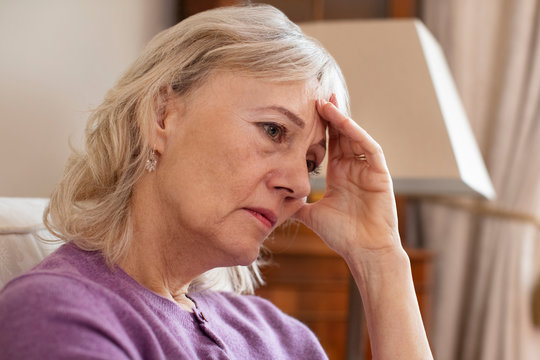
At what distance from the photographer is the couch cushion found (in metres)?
1.09

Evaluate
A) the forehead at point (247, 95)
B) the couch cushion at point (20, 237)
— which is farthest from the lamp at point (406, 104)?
the couch cushion at point (20, 237)

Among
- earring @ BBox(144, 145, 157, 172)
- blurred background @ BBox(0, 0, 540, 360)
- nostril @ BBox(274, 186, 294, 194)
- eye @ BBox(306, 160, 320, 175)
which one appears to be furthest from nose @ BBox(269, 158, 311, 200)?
blurred background @ BBox(0, 0, 540, 360)

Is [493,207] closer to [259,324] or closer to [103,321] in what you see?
[259,324]

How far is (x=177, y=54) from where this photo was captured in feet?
3.92

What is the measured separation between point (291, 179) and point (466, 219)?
2.12 meters

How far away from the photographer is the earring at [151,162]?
46.2 inches

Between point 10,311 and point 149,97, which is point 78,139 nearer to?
point 149,97

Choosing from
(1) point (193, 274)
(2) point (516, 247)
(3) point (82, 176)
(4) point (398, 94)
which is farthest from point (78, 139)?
(2) point (516, 247)

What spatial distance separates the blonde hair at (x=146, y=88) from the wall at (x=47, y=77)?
0.60 feet

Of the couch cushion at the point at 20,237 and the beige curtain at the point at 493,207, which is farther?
the beige curtain at the point at 493,207

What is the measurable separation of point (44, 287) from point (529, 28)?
8.59 feet

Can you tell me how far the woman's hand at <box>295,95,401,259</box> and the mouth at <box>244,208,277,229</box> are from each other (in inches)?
9.8

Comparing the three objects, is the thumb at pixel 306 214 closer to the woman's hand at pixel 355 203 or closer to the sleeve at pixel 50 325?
the woman's hand at pixel 355 203

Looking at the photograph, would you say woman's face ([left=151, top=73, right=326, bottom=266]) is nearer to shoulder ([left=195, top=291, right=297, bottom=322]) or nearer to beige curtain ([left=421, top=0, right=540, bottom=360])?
shoulder ([left=195, top=291, right=297, bottom=322])
